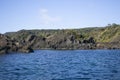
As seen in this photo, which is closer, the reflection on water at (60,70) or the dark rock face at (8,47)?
the reflection on water at (60,70)

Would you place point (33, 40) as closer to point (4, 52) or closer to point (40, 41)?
point (40, 41)

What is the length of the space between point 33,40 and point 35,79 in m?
155

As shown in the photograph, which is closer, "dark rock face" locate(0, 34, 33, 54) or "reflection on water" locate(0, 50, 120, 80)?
"reflection on water" locate(0, 50, 120, 80)

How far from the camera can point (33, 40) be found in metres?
193

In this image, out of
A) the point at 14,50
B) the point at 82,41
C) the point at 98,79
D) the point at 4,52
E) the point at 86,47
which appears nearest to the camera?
the point at 98,79

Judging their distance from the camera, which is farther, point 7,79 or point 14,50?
point 14,50

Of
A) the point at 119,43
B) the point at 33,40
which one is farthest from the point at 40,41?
the point at 119,43

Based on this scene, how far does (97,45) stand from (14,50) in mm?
85863

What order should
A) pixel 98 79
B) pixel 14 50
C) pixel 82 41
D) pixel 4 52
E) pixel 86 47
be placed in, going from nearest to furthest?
pixel 98 79 < pixel 4 52 < pixel 14 50 < pixel 86 47 < pixel 82 41

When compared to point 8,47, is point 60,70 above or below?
below

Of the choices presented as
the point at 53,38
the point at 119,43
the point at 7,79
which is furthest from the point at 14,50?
the point at 119,43

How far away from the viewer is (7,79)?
39562 millimetres

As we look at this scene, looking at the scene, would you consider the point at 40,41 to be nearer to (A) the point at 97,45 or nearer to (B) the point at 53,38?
(B) the point at 53,38

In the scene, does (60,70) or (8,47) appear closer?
(60,70)
